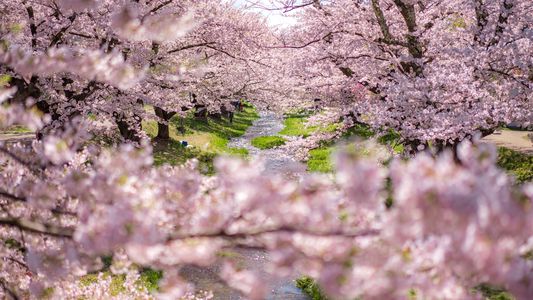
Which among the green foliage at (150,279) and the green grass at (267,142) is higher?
the green grass at (267,142)

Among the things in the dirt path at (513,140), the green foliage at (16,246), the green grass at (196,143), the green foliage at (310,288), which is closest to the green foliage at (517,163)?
the dirt path at (513,140)

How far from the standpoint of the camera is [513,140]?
22.1m

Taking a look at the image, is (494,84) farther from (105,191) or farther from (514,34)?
(105,191)

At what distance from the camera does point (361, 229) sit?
1.69 metres

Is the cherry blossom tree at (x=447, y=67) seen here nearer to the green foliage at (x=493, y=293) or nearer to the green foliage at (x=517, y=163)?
the green foliage at (x=493, y=293)

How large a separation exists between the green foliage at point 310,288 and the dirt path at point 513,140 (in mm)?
12354

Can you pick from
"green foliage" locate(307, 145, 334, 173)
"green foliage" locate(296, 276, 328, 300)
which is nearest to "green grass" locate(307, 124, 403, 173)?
"green foliage" locate(307, 145, 334, 173)

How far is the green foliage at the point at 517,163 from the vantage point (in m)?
15.0

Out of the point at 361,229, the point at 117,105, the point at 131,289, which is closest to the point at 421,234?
the point at 361,229

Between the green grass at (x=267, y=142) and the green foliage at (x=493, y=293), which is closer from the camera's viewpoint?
the green foliage at (x=493, y=293)

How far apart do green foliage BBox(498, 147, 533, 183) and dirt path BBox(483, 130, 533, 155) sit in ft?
2.57

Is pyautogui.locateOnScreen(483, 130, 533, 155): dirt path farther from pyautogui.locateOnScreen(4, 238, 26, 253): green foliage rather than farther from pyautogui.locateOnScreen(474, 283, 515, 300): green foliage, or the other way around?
pyautogui.locateOnScreen(4, 238, 26, 253): green foliage

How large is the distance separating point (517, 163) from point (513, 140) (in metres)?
5.95

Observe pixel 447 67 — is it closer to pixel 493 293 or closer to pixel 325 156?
pixel 493 293
